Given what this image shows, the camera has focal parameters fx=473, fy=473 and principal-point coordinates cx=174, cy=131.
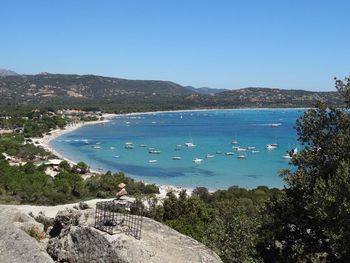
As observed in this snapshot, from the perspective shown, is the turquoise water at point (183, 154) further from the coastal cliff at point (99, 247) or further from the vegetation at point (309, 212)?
the coastal cliff at point (99, 247)

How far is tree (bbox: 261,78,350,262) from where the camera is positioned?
46.5 feet

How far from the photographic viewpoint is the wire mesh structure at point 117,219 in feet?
43.5

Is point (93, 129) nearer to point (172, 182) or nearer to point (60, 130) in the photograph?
point (60, 130)

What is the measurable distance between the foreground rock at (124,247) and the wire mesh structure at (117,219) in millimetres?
254

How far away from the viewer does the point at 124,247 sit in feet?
40.6

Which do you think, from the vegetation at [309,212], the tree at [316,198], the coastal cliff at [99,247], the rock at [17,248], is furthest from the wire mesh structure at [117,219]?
the tree at [316,198]

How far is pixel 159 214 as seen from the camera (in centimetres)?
3556

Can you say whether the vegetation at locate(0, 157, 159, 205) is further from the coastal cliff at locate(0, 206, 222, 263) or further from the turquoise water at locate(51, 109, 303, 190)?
the coastal cliff at locate(0, 206, 222, 263)

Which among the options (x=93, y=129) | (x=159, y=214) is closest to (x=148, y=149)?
(x=93, y=129)

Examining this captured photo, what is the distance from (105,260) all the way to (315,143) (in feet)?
29.9

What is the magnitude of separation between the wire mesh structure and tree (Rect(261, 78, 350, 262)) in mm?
5418

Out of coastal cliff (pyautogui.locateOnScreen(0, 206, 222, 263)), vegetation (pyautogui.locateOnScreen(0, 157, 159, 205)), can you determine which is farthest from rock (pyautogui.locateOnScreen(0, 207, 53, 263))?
vegetation (pyautogui.locateOnScreen(0, 157, 159, 205))

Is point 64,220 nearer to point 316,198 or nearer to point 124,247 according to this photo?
point 124,247

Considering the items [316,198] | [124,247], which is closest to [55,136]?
[316,198]
